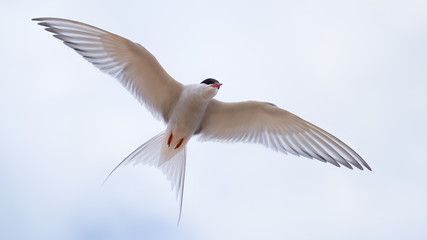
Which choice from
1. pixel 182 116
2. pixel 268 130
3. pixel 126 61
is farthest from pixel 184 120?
pixel 268 130

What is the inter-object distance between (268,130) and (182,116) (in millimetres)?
838

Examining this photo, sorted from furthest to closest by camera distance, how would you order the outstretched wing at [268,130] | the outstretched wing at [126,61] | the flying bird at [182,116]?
1. the outstretched wing at [268,130]
2. the flying bird at [182,116]
3. the outstretched wing at [126,61]

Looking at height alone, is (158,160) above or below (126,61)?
below

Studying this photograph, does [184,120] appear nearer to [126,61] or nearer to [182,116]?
[182,116]

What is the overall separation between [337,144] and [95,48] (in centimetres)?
217

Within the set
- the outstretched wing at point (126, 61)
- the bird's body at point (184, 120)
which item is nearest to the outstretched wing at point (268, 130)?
the bird's body at point (184, 120)

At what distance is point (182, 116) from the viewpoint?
537 cm

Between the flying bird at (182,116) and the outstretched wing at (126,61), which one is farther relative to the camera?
the flying bird at (182,116)

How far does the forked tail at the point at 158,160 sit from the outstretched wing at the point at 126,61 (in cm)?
25

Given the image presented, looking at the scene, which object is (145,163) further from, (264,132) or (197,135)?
(264,132)

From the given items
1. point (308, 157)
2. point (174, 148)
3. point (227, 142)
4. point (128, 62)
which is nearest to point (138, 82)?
point (128, 62)

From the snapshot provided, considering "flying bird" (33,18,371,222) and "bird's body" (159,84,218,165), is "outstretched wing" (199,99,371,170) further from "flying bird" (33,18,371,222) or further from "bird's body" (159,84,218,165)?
"bird's body" (159,84,218,165)

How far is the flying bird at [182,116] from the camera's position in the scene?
5160 millimetres

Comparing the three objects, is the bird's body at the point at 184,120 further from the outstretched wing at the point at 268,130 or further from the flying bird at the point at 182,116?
the outstretched wing at the point at 268,130
